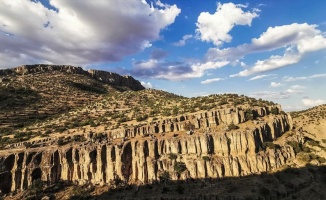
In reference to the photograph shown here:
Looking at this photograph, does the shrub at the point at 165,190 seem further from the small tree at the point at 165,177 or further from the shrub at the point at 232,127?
the shrub at the point at 232,127

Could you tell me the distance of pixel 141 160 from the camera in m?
65.8

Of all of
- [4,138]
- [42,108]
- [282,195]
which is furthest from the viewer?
[42,108]

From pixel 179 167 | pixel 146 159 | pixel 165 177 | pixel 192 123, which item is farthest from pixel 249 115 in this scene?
pixel 146 159

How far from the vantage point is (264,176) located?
204 ft

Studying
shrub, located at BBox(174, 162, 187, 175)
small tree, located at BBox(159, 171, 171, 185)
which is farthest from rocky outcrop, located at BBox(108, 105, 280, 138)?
small tree, located at BBox(159, 171, 171, 185)

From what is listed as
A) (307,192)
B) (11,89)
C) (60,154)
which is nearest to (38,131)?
(60,154)

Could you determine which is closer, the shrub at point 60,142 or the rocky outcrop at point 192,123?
the shrub at point 60,142

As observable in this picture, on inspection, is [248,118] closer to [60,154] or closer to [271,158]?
[271,158]

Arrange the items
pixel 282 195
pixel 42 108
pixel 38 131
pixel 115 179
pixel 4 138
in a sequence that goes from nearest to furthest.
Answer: pixel 282 195 → pixel 115 179 → pixel 4 138 → pixel 38 131 → pixel 42 108

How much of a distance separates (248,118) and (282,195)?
26.4m

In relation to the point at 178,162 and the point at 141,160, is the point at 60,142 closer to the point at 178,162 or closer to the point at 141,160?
the point at 141,160

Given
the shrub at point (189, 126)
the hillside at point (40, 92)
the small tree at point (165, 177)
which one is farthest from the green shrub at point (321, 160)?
the hillside at point (40, 92)

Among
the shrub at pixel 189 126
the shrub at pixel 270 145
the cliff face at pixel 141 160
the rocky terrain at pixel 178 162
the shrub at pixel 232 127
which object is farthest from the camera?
the shrub at pixel 189 126

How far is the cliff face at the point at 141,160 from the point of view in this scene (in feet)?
208
